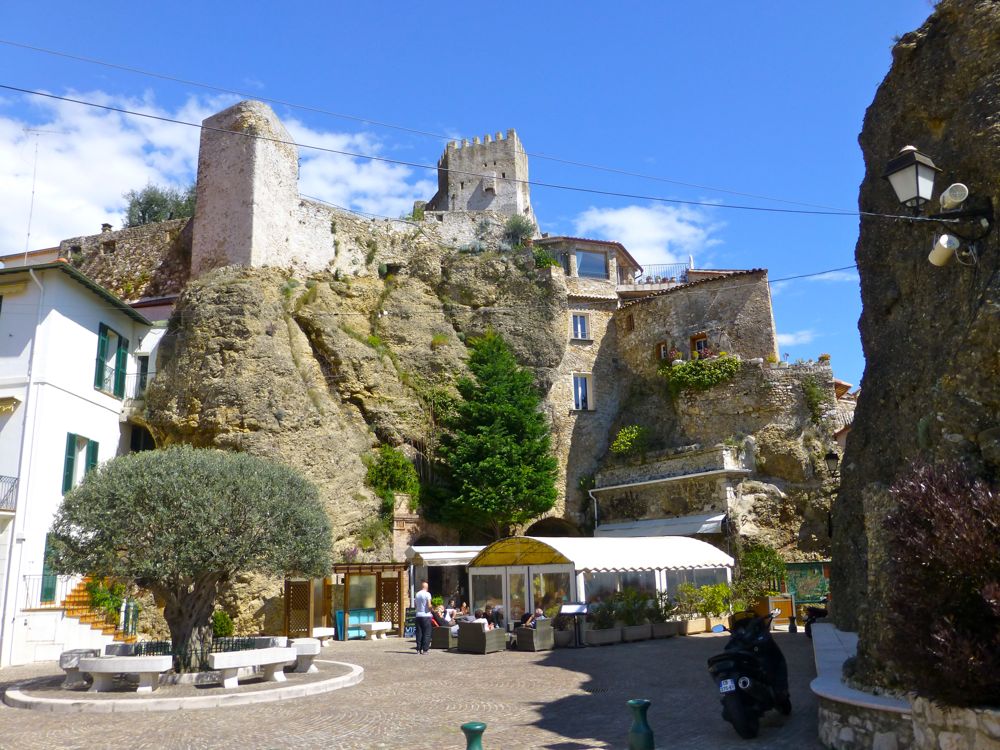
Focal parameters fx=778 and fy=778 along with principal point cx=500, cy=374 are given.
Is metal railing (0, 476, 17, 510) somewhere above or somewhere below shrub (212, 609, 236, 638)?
above

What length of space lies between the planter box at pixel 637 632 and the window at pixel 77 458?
14.1 m

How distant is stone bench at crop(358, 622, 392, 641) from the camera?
2142cm

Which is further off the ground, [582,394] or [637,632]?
[582,394]

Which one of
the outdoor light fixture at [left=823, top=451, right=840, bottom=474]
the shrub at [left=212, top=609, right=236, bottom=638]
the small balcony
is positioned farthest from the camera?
the outdoor light fixture at [left=823, top=451, right=840, bottom=474]

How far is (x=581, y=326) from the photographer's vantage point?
Result: 3597cm

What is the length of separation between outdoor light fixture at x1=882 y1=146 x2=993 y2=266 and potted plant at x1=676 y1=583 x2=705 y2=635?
14.8 metres

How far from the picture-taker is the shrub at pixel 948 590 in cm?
527

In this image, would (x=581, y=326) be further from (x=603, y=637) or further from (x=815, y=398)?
(x=603, y=637)

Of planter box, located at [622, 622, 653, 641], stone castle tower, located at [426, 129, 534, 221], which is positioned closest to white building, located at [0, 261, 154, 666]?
planter box, located at [622, 622, 653, 641]

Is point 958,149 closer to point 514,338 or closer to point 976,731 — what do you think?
point 976,731

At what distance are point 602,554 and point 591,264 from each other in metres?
21.1

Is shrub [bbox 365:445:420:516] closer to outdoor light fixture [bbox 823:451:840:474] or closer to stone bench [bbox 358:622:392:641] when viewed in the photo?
stone bench [bbox 358:622:392:641]

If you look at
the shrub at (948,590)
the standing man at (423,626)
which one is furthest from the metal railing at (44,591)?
the shrub at (948,590)

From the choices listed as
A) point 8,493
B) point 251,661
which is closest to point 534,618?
point 251,661
